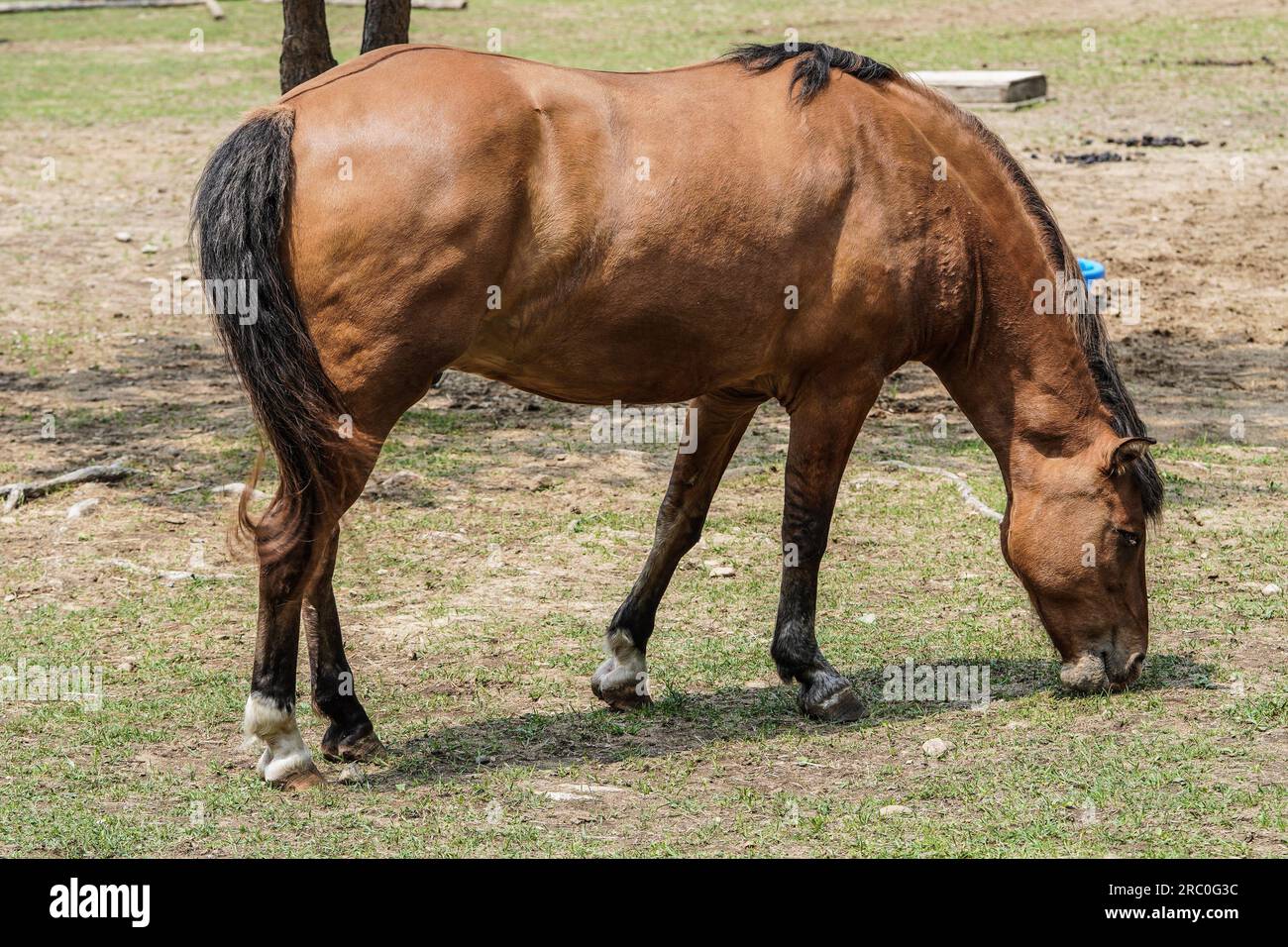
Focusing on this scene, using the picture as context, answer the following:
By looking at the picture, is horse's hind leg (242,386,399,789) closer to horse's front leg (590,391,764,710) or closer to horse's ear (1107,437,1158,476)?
horse's front leg (590,391,764,710)

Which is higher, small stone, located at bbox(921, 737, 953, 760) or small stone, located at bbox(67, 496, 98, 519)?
small stone, located at bbox(67, 496, 98, 519)

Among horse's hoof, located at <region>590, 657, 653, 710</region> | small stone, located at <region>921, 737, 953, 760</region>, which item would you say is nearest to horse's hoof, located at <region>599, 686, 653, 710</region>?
horse's hoof, located at <region>590, 657, 653, 710</region>

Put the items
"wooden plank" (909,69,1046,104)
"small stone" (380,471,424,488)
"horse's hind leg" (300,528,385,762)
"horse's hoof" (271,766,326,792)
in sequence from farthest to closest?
1. "wooden plank" (909,69,1046,104)
2. "small stone" (380,471,424,488)
3. "horse's hind leg" (300,528,385,762)
4. "horse's hoof" (271,766,326,792)

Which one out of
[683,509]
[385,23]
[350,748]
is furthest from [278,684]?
[385,23]

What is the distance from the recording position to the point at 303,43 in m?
9.15

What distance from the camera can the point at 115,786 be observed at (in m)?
5.04

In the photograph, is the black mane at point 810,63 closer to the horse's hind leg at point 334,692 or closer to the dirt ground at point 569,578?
the dirt ground at point 569,578

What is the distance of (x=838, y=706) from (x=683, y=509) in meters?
1.01

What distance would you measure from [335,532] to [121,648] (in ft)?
5.54

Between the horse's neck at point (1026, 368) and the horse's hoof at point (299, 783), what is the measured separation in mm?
2863

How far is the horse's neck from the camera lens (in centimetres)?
583

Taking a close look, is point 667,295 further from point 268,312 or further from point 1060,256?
point 1060,256

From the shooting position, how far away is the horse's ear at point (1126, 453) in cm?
564

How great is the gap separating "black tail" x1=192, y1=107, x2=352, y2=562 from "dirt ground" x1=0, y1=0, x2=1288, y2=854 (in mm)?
1119
